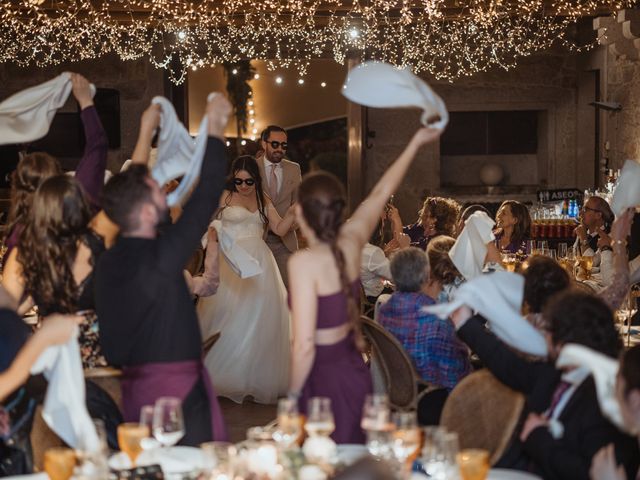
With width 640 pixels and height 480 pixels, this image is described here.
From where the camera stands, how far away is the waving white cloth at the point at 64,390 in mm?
2795

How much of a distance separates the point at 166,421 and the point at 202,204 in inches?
29.8

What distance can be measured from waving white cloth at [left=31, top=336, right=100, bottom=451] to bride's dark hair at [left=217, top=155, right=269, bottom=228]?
12.6 feet

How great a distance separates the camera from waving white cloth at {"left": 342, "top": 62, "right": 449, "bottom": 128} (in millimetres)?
3463

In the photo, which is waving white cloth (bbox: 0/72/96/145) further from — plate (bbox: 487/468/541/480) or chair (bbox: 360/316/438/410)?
plate (bbox: 487/468/541/480)

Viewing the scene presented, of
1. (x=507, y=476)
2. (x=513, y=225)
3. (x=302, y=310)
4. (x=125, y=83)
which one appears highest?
(x=125, y=83)

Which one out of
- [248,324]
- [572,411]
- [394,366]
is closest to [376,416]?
[572,411]

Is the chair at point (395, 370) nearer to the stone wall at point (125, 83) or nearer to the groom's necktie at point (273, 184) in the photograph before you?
the groom's necktie at point (273, 184)

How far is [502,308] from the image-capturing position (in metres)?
3.36

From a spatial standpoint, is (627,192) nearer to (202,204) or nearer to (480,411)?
(480,411)

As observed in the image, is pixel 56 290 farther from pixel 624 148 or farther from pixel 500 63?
pixel 500 63

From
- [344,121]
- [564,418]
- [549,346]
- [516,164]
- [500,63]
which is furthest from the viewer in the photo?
[344,121]

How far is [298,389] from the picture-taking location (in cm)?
338

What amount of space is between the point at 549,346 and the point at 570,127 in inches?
459

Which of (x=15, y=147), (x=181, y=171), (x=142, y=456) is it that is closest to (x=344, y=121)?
(x=15, y=147)
